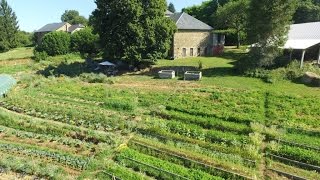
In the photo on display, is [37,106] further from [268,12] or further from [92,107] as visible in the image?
[268,12]

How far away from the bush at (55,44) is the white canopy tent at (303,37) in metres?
37.9

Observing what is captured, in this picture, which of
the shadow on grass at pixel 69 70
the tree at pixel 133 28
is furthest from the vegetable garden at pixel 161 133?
the shadow on grass at pixel 69 70

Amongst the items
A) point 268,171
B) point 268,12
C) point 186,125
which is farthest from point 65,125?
point 268,12

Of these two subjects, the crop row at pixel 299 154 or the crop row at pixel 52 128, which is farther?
the crop row at pixel 52 128

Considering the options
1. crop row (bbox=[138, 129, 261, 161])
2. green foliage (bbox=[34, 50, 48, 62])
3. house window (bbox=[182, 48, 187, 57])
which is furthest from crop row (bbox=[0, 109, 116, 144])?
green foliage (bbox=[34, 50, 48, 62])

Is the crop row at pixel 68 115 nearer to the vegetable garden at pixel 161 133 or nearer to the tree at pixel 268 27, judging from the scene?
the vegetable garden at pixel 161 133

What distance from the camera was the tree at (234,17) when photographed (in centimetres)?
5124

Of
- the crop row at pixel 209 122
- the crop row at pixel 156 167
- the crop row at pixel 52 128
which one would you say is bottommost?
the crop row at pixel 156 167

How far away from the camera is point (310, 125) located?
2186cm

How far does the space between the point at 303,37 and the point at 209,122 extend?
2334 centimetres

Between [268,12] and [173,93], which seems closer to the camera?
[173,93]

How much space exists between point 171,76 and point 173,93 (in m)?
5.95

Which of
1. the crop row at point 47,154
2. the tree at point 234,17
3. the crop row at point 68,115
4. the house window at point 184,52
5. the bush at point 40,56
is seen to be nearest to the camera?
the crop row at point 47,154

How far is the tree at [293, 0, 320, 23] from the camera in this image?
60.0m
